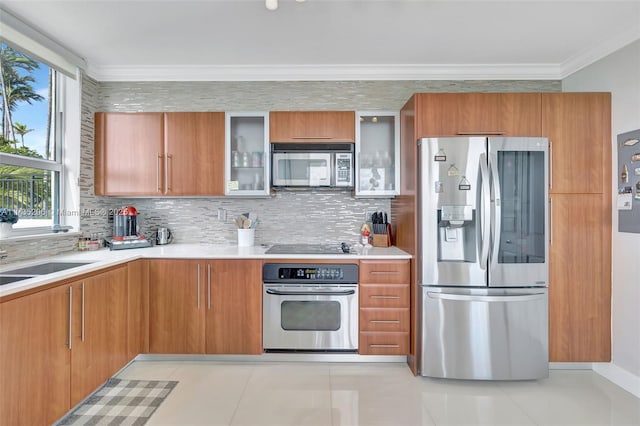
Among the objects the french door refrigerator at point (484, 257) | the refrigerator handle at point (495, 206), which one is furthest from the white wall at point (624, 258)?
the refrigerator handle at point (495, 206)

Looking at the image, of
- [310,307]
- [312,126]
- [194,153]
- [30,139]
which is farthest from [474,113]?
[30,139]

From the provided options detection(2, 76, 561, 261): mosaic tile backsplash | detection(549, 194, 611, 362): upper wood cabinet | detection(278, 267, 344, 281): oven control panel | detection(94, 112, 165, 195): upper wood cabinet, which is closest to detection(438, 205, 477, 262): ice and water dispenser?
detection(549, 194, 611, 362): upper wood cabinet

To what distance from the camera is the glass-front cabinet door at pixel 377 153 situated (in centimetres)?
300

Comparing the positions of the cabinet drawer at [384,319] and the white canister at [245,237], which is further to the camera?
the white canister at [245,237]

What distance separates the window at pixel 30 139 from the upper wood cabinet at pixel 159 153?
1.09 feet

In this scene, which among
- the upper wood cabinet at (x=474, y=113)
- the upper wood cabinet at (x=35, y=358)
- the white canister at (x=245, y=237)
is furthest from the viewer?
the white canister at (x=245, y=237)

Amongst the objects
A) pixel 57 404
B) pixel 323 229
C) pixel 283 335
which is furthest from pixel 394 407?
pixel 57 404

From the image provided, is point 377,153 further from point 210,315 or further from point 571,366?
point 571,366

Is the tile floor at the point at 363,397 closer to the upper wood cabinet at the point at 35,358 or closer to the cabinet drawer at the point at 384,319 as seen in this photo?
the cabinet drawer at the point at 384,319

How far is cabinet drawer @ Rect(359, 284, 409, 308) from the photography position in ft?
8.69

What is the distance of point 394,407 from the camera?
2.13 meters

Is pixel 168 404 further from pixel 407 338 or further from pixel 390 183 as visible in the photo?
pixel 390 183

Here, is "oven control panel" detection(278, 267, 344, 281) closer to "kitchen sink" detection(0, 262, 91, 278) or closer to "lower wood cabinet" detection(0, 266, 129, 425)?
"lower wood cabinet" detection(0, 266, 129, 425)

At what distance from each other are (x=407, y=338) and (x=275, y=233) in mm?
1531
